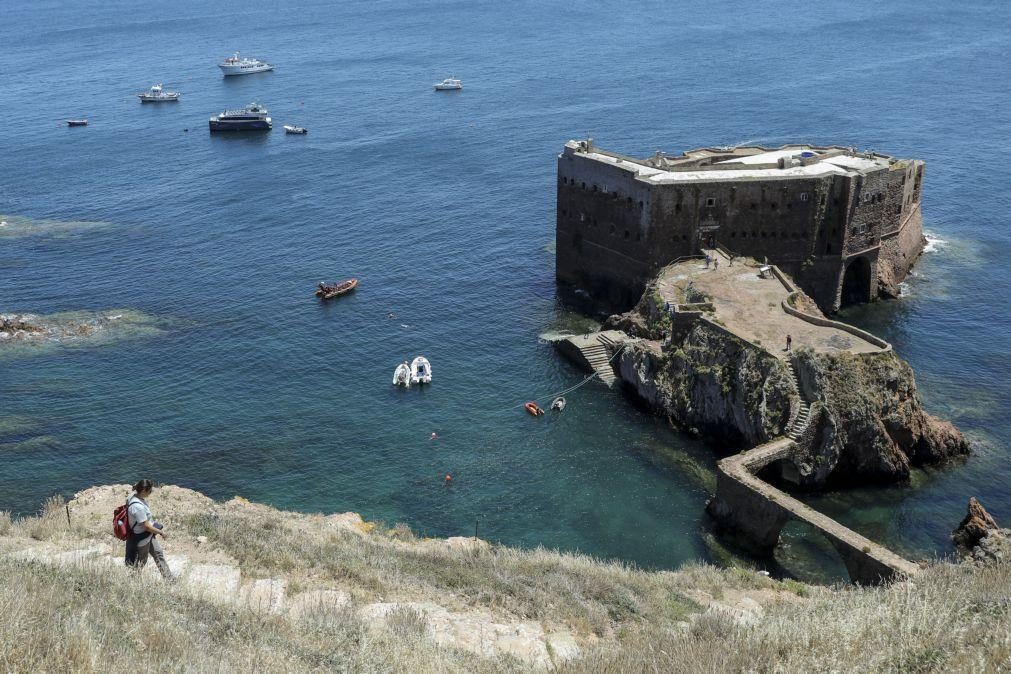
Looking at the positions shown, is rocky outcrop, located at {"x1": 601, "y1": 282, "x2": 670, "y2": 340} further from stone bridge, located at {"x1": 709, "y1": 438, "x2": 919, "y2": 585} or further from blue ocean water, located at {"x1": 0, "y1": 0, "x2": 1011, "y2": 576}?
stone bridge, located at {"x1": 709, "y1": 438, "x2": 919, "y2": 585}

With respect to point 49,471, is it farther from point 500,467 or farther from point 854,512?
point 854,512

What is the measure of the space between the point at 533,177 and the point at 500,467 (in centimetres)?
6208

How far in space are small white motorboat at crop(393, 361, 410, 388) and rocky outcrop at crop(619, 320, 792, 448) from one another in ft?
47.0

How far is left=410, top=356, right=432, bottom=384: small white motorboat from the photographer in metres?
65.2

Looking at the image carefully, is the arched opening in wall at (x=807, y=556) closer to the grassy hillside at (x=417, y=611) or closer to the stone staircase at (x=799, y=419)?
the stone staircase at (x=799, y=419)

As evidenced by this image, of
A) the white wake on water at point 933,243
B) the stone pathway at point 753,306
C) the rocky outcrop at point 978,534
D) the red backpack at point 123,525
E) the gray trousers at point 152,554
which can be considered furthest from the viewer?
the white wake on water at point 933,243

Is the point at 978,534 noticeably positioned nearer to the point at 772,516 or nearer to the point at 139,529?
the point at 772,516

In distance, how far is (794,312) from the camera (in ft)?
196

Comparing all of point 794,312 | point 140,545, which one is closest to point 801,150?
point 794,312

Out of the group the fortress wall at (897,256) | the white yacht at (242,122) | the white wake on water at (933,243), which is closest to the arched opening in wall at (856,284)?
the fortress wall at (897,256)

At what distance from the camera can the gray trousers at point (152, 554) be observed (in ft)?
77.7

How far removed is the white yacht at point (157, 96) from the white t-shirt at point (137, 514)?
498 ft

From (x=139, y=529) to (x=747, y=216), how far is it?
5684 centimetres

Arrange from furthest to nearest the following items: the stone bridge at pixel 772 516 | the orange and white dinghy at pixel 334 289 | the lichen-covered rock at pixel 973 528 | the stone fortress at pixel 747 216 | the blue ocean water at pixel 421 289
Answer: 1. the orange and white dinghy at pixel 334 289
2. the stone fortress at pixel 747 216
3. the blue ocean water at pixel 421 289
4. the lichen-covered rock at pixel 973 528
5. the stone bridge at pixel 772 516
